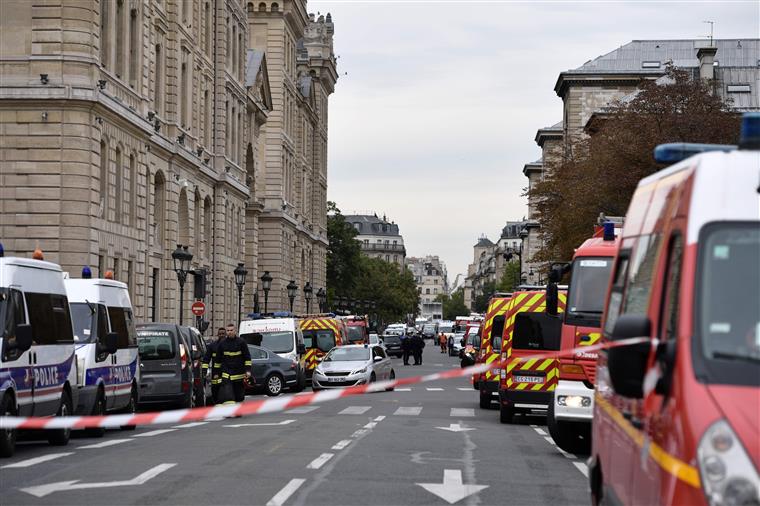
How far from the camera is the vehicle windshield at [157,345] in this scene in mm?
28531

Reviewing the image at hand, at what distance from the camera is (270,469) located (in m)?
15.4

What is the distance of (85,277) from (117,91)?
78.1ft

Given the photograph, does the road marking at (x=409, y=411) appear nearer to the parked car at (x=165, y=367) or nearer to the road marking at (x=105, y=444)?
the parked car at (x=165, y=367)

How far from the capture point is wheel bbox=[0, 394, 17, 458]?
54.5 ft

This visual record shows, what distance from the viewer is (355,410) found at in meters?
29.7

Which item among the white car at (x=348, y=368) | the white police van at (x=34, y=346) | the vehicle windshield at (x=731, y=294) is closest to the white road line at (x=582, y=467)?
the white police van at (x=34, y=346)

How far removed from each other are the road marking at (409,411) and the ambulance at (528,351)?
8.36 feet

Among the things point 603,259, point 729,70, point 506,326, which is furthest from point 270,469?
point 729,70

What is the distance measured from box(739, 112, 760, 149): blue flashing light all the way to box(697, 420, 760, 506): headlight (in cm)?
178

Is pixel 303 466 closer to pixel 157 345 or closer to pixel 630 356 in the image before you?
pixel 630 356

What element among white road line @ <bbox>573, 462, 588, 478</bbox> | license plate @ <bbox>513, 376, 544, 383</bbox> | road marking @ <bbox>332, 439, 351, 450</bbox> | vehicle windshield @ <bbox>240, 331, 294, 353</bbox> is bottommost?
white road line @ <bbox>573, 462, 588, 478</bbox>

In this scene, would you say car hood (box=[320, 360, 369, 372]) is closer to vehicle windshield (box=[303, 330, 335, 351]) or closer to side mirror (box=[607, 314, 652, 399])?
vehicle windshield (box=[303, 330, 335, 351])

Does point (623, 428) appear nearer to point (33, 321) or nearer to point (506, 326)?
point (33, 321)

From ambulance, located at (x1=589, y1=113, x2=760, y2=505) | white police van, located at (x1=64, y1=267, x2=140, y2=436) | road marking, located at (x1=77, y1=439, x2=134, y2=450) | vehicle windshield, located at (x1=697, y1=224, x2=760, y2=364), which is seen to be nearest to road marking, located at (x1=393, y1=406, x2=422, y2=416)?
white police van, located at (x1=64, y1=267, x2=140, y2=436)
